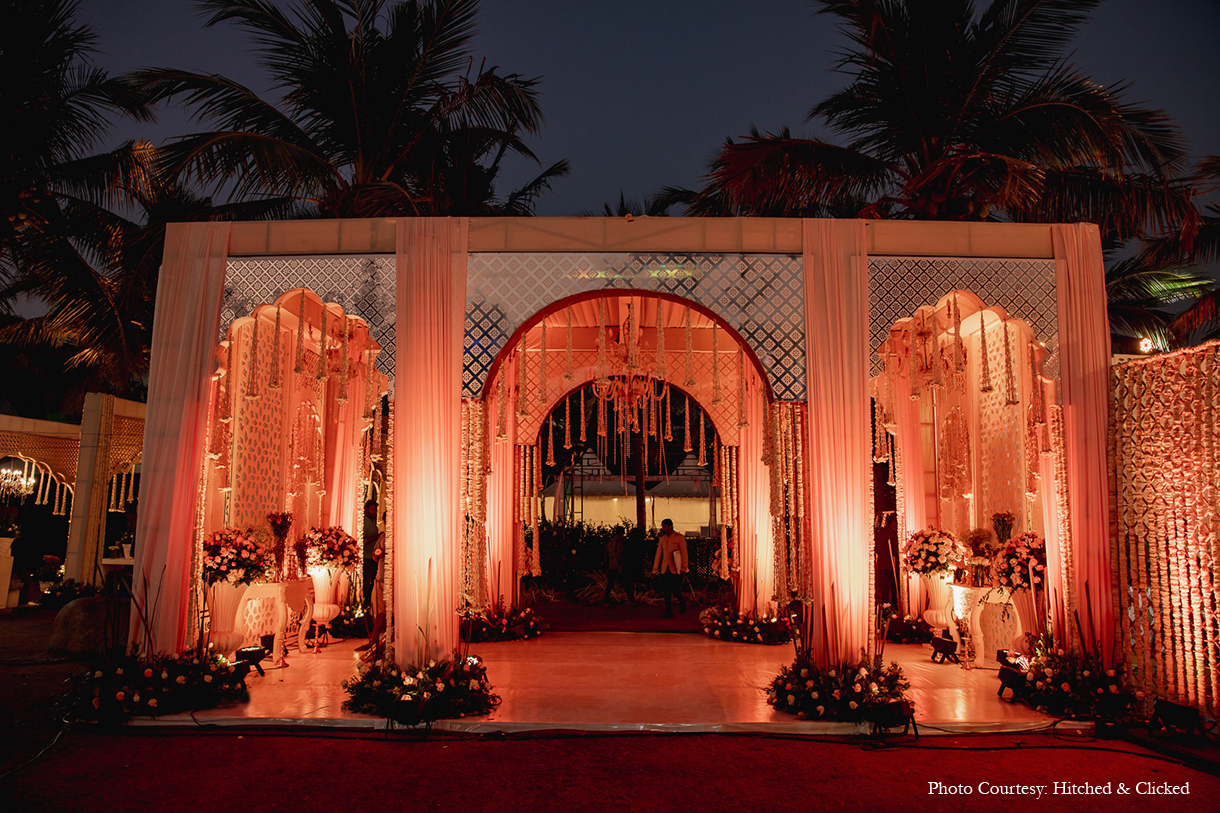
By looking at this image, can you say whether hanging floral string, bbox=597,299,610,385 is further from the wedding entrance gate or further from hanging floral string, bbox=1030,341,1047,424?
hanging floral string, bbox=1030,341,1047,424

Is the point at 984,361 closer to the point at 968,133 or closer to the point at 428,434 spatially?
the point at 968,133

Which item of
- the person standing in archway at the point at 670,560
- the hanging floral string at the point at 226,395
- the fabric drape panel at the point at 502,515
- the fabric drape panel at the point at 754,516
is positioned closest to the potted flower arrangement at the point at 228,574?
the hanging floral string at the point at 226,395

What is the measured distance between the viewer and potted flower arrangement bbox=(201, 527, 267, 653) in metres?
6.13

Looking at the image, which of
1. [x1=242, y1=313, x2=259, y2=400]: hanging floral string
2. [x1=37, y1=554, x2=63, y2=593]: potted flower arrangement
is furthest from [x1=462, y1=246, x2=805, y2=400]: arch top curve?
[x1=37, y1=554, x2=63, y2=593]: potted flower arrangement

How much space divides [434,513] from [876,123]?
22.5ft

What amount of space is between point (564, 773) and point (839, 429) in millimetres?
3208

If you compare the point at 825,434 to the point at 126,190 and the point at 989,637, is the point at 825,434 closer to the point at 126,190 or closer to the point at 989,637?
the point at 989,637

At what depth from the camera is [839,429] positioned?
562 centimetres

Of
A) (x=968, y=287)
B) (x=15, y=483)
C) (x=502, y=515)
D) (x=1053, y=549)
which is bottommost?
(x=1053, y=549)

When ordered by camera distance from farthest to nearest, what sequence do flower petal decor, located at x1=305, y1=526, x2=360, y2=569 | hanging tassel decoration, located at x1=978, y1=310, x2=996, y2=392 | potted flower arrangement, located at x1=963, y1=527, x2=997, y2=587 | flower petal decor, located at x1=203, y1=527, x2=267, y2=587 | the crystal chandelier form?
1. the crystal chandelier
2. flower petal decor, located at x1=305, y1=526, x2=360, y2=569
3. hanging tassel decoration, located at x1=978, y1=310, x2=996, y2=392
4. potted flower arrangement, located at x1=963, y1=527, x2=997, y2=587
5. flower petal decor, located at x1=203, y1=527, x2=267, y2=587

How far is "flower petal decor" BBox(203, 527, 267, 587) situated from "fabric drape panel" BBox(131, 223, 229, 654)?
20.5 inches

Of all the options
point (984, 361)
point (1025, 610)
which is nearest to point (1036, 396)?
point (984, 361)

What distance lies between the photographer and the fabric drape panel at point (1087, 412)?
5539 mm

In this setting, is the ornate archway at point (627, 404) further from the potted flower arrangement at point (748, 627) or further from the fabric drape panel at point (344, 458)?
the fabric drape panel at point (344, 458)
